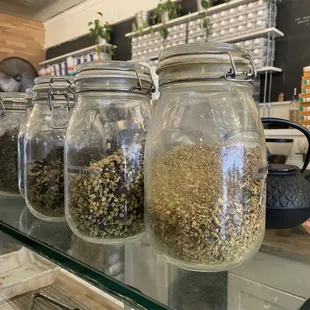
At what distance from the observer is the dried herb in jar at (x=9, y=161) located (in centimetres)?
61

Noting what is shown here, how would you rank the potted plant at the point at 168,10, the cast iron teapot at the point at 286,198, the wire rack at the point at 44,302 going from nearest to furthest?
the cast iron teapot at the point at 286,198
the wire rack at the point at 44,302
the potted plant at the point at 168,10

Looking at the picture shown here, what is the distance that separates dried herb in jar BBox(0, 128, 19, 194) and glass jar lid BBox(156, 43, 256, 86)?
39cm

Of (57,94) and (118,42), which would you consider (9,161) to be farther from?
(118,42)

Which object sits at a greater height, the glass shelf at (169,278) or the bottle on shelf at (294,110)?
the bottle on shelf at (294,110)

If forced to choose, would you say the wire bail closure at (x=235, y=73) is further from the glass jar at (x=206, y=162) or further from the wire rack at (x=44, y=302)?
the wire rack at (x=44, y=302)

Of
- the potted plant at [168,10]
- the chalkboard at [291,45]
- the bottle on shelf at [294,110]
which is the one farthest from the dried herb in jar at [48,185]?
the potted plant at [168,10]

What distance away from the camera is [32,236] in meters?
0.43

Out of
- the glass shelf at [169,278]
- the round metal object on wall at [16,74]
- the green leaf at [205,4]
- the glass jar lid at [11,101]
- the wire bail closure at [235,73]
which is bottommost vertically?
the glass shelf at [169,278]

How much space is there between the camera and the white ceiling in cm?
378

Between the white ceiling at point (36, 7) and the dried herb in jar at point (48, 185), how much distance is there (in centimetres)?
371

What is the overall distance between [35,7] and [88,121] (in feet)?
13.4

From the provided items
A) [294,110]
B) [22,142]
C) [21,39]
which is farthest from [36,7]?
[22,142]

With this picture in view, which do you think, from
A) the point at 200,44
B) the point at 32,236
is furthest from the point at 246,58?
the point at 32,236

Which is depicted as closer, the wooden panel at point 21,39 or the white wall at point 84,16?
the white wall at point 84,16
